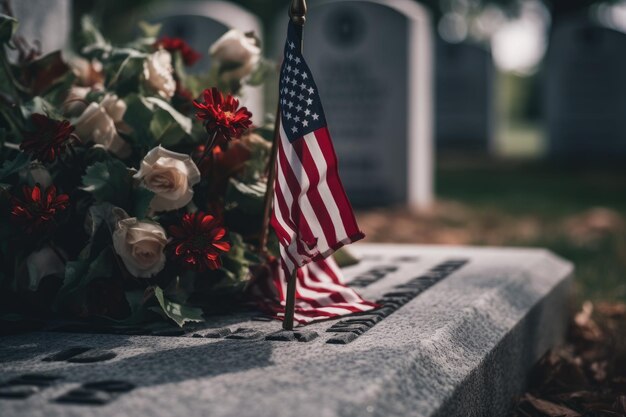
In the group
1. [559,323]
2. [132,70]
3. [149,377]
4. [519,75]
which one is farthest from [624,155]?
[519,75]

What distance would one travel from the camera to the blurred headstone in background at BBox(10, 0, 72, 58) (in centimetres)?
354

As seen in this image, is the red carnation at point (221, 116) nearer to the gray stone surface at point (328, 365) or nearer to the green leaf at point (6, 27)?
the gray stone surface at point (328, 365)

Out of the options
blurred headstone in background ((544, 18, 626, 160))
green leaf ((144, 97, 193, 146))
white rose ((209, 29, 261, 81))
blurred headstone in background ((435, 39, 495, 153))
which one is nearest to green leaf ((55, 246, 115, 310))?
green leaf ((144, 97, 193, 146))

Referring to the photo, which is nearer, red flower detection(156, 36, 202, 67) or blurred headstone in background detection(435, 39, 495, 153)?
red flower detection(156, 36, 202, 67)

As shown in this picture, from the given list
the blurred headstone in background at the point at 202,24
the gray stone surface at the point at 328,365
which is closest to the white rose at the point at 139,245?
the gray stone surface at the point at 328,365

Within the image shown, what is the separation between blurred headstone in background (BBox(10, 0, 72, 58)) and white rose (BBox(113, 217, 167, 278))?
1402 mm

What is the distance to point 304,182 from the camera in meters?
2.29

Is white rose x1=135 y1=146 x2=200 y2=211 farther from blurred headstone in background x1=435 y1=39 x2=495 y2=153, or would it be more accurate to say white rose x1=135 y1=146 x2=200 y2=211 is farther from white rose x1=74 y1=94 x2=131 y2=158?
blurred headstone in background x1=435 y1=39 x2=495 y2=153

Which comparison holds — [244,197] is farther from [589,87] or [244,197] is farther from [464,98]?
[464,98]

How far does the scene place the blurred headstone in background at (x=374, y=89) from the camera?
7832 millimetres

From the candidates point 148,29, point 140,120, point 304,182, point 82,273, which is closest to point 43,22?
point 148,29

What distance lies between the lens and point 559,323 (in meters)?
A: 3.59

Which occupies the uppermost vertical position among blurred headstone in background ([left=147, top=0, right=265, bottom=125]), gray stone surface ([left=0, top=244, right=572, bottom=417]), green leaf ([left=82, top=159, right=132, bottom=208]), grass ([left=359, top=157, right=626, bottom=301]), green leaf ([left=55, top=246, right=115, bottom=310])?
blurred headstone in background ([left=147, top=0, right=265, bottom=125])

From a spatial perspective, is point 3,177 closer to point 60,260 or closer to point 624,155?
point 60,260
